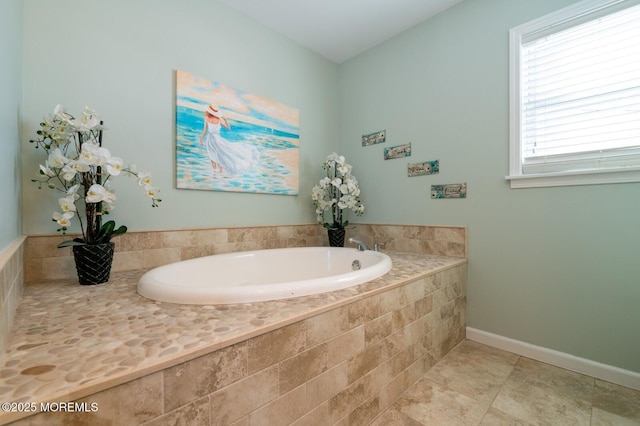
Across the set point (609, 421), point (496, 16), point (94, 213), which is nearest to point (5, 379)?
point (94, 213)

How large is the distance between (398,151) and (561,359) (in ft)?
5.57

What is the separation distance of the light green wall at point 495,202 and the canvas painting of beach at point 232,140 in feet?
2.54

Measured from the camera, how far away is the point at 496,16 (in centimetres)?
175

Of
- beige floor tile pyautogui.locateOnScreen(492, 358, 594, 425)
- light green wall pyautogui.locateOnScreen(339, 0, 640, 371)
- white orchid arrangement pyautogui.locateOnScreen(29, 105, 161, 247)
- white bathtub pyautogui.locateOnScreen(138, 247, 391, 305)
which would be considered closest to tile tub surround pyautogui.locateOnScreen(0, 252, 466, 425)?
white bathtub pyautogui.locateOnScreen(138, 247, 391, 305)

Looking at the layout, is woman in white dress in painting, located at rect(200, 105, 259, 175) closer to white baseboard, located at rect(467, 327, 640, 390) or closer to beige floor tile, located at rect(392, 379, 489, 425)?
beige floor tile, located at rect(392, 379, 489, 425)

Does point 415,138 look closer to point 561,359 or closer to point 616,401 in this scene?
point 561,359

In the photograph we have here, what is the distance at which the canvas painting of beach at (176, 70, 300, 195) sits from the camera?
1718 millimetres

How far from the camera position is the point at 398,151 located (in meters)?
2.25

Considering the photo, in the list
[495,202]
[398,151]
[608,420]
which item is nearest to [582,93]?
[495,202]

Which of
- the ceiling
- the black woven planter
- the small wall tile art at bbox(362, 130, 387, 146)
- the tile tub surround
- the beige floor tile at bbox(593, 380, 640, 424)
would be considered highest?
the ceiling

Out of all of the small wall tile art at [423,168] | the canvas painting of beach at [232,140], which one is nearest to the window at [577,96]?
the small wall tile art at [423,168]

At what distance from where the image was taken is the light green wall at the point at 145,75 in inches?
51.2

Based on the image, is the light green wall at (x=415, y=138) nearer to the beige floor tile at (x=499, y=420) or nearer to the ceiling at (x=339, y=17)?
the ceiling at (x=339, y=17)

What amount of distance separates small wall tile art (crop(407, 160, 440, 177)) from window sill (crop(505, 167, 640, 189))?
475 mm
